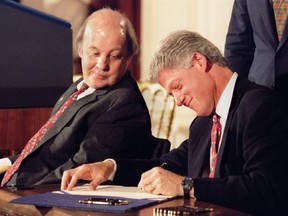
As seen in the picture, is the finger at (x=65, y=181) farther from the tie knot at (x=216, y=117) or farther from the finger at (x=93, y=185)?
the tie knot at (x=216, y=117)

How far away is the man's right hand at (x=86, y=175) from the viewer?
3.13 meters

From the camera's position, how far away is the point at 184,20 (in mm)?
7328

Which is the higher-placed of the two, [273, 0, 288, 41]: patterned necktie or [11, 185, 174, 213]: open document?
[273, 0, 288, 41]: patterned necktie

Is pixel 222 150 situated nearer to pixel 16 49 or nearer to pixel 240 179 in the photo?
pixel 240 179

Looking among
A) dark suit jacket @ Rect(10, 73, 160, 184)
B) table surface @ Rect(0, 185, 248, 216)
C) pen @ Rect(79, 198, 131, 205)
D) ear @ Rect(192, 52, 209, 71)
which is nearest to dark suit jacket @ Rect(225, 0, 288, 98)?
dark suit jacket @ Rect(10, 73, 160, 184)

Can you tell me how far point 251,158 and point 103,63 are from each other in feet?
3.78

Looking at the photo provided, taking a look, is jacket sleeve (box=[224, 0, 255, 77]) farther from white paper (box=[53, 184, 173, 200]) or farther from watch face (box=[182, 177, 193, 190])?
watch face (box=[182, 177, 193, 190])

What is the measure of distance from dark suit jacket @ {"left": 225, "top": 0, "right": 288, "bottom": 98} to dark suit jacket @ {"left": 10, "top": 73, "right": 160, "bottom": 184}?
568 millimetres

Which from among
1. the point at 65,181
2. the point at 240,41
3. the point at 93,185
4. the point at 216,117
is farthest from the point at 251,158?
the point at 240,41

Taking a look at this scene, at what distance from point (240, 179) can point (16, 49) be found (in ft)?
7.06

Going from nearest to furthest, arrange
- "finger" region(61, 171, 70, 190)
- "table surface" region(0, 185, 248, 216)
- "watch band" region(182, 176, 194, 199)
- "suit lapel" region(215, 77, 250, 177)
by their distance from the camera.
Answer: "table surface" region(0, 185, 248, 216) → "watch band" region(182, 176, 194, 199) → "suit lapel" region(215, 77, 250, 177) → "finger" region(61, 171, 70, 190)

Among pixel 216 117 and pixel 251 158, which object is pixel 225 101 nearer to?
pixel 216 117

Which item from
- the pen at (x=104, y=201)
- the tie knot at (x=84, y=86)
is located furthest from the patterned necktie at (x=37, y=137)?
the pen at (x=104, y=201)

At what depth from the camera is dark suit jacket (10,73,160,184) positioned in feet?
12.0
